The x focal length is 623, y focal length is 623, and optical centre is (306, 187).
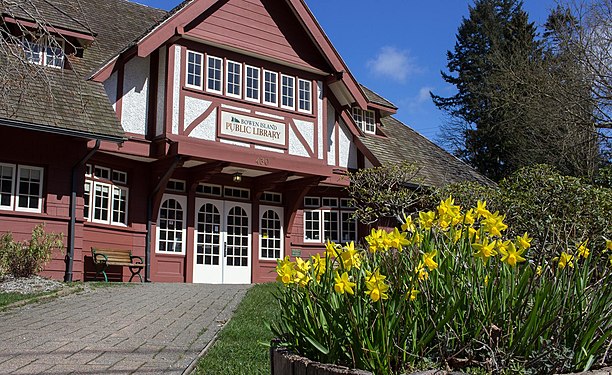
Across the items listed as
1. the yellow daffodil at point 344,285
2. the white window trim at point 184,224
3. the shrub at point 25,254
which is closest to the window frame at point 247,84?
the white window trim at point 184,224

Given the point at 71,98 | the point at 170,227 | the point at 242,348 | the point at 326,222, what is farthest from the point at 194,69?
the point at 242,348

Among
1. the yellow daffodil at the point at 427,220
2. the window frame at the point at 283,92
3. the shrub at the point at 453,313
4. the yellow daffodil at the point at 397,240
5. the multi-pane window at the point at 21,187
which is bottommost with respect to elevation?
the shrub at the point at 453,313

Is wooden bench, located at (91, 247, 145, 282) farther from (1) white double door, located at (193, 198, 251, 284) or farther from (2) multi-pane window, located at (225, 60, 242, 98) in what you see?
(2) multi-pane window, located at (225, 60, 242, 98)

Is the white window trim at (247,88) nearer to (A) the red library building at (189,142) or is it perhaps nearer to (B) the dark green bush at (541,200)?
(A) the red library building at (189,142)

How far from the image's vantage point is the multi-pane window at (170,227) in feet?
51.5

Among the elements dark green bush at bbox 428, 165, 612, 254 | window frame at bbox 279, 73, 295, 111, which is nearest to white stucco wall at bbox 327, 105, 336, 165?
window frame at bbox 279, 73, 295, 111

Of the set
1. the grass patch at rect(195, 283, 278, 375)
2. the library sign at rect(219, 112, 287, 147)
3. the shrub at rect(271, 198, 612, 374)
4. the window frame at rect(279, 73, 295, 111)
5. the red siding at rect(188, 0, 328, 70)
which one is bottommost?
the grass patch at rect(195, 283, 278, 375)

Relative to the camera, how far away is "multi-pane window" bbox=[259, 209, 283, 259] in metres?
17.7

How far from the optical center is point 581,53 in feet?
75.4

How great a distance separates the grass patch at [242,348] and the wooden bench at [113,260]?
18.8ft

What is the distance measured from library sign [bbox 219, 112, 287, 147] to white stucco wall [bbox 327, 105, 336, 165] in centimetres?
191

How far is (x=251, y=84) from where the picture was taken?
16.1 m

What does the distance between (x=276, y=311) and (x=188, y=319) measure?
1.27 metres

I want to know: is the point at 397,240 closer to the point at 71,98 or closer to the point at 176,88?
the point at 71,98
